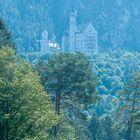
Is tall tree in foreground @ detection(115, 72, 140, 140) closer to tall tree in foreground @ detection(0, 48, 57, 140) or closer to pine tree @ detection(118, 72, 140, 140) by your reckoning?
pine tree @ detection(118, 72, 140, 140)

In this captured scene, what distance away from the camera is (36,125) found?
30.1 metres

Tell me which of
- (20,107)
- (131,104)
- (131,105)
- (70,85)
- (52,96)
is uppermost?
(70,85)

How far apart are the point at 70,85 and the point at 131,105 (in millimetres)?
7684

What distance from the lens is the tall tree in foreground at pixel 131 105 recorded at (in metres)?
47.0

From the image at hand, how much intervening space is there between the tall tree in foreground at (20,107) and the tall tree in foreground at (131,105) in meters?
16.5

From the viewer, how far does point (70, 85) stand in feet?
139

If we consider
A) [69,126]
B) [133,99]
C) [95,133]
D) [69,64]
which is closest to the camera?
[69,126]

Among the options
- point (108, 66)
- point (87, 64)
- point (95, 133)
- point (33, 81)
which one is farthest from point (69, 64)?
point (108, 66)

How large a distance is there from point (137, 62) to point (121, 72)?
1339 cm

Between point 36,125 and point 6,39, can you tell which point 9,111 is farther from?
point 6,39

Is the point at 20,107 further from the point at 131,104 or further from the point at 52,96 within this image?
the point at 131,104

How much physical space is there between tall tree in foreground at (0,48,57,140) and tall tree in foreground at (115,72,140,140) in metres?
16.5

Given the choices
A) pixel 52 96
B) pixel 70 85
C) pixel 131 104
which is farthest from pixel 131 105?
pixel 70 85

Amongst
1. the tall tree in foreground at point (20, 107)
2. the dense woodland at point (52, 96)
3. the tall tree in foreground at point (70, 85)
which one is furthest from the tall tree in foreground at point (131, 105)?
the tall tree in foreground at point (20, 107)
